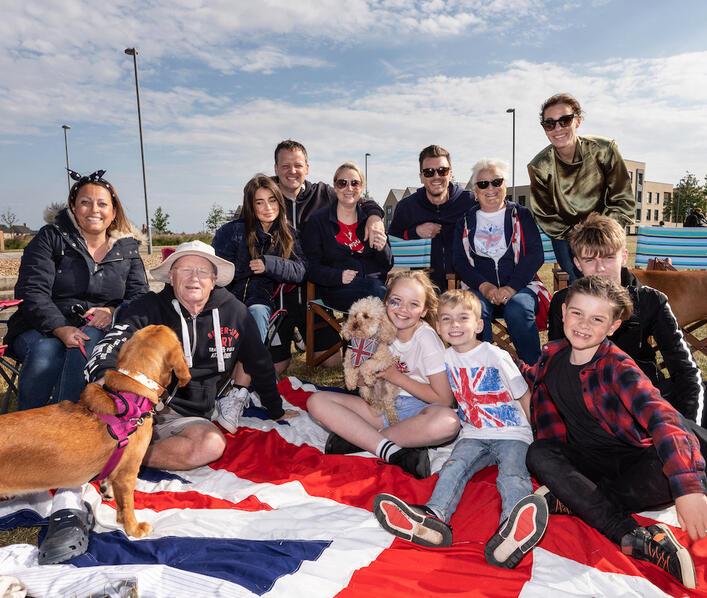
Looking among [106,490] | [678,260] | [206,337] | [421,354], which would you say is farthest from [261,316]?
[678,260]

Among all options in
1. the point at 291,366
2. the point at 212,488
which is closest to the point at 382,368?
the point at 212,488

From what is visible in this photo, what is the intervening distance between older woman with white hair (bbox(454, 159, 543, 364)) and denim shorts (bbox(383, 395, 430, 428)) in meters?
1.13

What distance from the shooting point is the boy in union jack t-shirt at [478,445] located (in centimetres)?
236

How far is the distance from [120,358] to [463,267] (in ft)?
10.3

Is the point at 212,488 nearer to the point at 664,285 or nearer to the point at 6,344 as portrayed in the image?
the point at 6,344

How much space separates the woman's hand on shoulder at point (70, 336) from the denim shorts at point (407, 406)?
229 cm

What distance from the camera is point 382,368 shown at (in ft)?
11.5

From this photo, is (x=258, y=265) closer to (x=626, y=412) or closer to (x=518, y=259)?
(x=518, y=259)

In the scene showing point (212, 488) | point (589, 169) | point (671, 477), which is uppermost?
point (589, 169)

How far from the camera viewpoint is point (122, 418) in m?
2.52

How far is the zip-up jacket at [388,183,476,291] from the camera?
212 inches

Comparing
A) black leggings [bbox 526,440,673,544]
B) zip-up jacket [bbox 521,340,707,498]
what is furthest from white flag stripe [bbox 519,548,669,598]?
zip-up jacket [bbox 521,340,707,498]

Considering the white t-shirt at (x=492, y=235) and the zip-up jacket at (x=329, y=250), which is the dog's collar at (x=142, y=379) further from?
the white t-shirt at (x=492, y=235)

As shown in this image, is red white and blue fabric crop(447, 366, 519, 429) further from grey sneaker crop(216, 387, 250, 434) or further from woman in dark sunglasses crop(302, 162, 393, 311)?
woman in dark sunglasses crop(302, 162, 393, 311)
